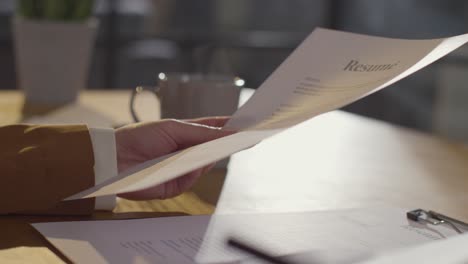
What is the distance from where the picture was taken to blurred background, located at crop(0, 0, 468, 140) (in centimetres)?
403

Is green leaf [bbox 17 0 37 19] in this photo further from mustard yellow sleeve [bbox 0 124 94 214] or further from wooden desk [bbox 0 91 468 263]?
mustard yellow sleeve [bbox 0 124 94 214]

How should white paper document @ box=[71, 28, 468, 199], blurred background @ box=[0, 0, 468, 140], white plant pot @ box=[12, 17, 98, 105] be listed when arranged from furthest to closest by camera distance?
1. blurred background @ box=[0, 0, 468, 140]
2. white plant pot @ box=[12, 17, 98, 105]
3. white paper document @ box=[71, 28, 468, 199]

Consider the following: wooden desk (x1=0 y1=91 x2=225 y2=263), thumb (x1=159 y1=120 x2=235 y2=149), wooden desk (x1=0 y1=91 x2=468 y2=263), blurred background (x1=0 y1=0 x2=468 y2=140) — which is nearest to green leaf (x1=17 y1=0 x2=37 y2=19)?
wooden desk (x1=0 y1=91 x2=468 y2=263)

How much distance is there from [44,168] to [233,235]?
0.21 m

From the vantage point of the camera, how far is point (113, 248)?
0.69 m

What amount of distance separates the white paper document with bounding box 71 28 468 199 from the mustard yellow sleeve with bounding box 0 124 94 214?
6 cm

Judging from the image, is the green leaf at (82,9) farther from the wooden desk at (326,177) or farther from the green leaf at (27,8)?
the wooden desk at (326,177)

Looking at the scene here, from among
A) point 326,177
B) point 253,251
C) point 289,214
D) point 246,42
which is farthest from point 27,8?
point 246,42

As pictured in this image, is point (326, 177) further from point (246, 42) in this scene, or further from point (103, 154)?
point (246, 42)

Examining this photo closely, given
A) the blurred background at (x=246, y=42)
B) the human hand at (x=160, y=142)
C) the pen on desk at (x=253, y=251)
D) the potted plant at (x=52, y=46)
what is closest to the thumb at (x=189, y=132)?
the human hand at (x=160, y=142)

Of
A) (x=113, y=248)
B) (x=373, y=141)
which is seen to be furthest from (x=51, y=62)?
(x=113, y=248)

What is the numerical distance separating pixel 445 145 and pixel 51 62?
0.71m

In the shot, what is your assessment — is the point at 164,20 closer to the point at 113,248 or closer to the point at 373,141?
the point at 373,141

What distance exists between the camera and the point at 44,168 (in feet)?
2.80
